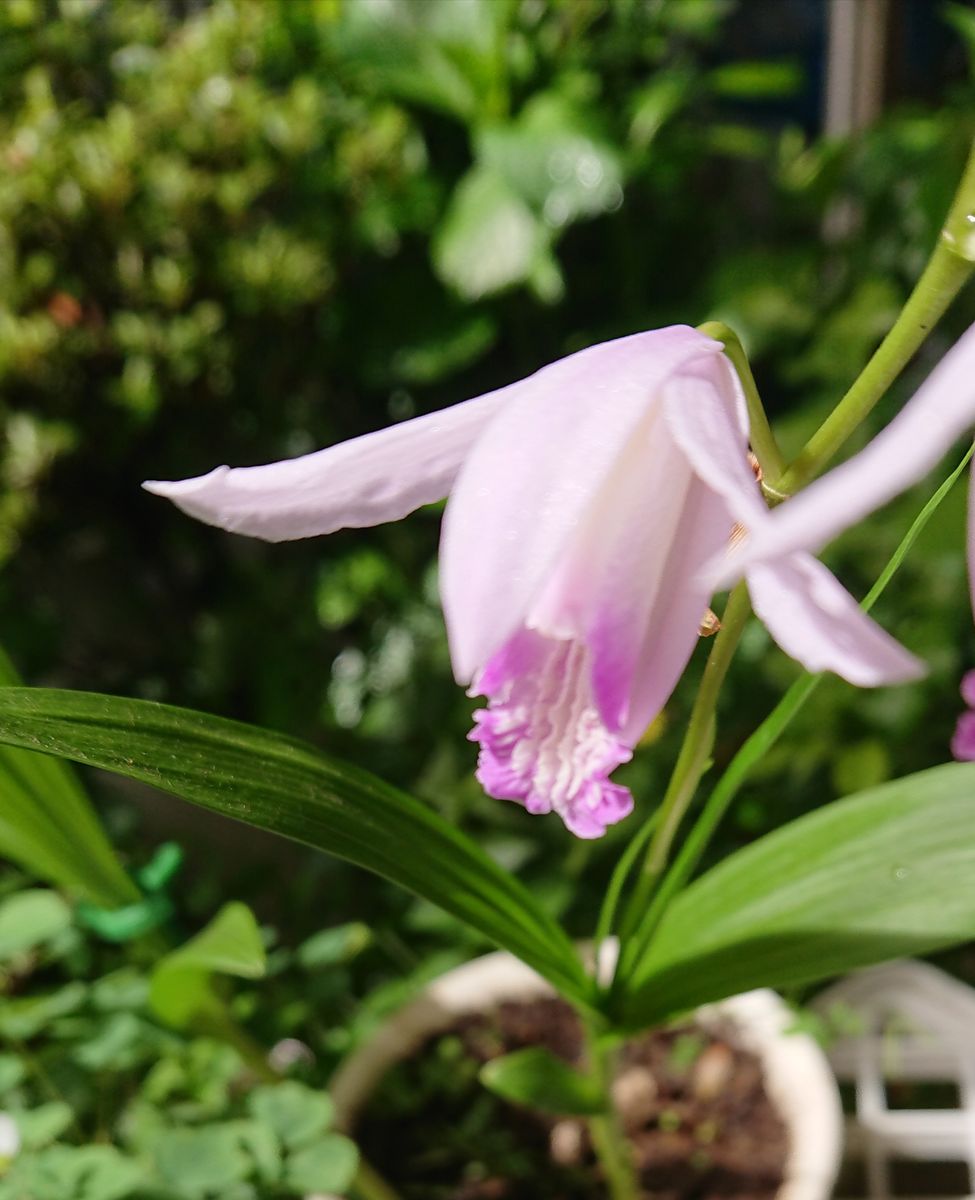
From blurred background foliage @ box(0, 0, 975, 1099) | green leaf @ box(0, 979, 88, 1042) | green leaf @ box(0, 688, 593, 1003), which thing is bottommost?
green leaf @ box(0, 979, 88, 1042)

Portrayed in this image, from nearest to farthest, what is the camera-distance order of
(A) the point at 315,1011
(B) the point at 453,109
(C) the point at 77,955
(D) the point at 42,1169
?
(D) the point at 42,1169 → (C) the point at 77,955 → (A) the point at 315,1011 → (B) the point at 453,109

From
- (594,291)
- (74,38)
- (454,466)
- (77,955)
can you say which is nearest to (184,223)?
(74,38)

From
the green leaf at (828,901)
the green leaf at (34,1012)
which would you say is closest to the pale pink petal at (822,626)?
the green leaf at (828,901)

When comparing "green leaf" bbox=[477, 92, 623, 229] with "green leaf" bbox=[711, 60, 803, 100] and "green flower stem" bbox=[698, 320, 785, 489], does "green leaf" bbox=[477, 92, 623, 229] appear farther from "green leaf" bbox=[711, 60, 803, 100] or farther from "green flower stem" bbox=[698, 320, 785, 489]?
"green flower stem" bbox=[698, 320, 785, 489]

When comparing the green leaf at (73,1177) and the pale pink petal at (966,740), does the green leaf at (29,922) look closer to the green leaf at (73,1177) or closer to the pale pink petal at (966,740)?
the green leaf at (73,1177)

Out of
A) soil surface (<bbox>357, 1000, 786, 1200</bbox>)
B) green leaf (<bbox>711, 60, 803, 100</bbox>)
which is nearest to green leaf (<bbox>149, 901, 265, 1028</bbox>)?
soil surface (<bbox>357, 1000, 786, 1200</bbox>)

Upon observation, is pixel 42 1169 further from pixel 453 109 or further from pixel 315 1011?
pixel 453 109

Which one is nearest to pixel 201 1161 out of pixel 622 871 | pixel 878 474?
pixel 622 871
